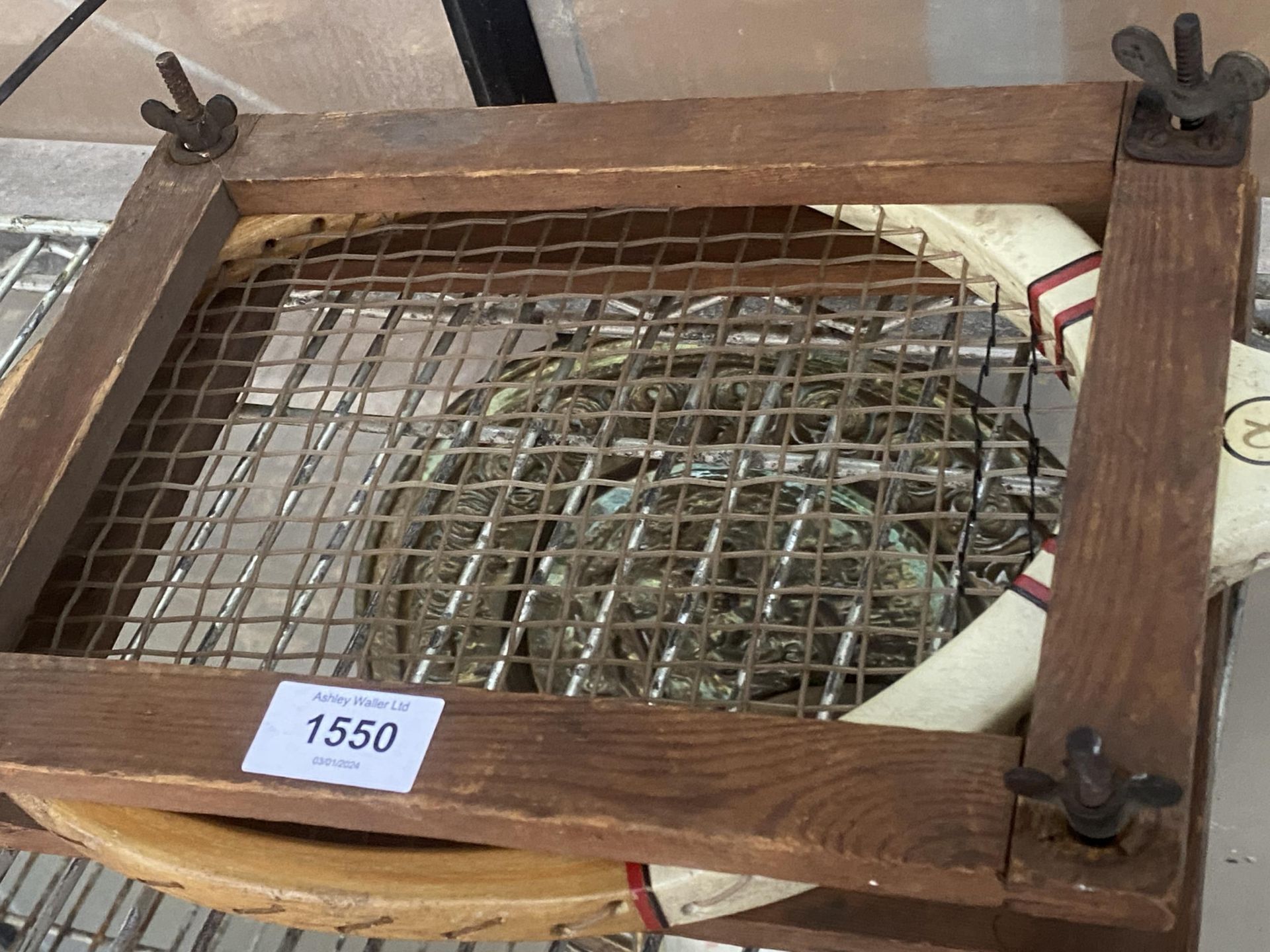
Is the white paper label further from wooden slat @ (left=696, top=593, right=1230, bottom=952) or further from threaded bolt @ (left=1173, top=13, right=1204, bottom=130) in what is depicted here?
threaded bolt @ (left=1173, top=13, right=1204, bottom=130)

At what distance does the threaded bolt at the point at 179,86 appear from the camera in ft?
2.77

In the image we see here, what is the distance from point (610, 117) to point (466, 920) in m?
0.48

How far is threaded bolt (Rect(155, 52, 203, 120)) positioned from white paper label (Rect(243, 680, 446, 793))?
416mm

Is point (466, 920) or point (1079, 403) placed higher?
point (1079, 403)

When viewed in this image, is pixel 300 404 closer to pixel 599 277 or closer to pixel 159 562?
pixel 159 562

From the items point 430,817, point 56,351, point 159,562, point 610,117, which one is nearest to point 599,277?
point 610,117

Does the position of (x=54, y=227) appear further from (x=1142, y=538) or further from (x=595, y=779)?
(x=1142, y=538)

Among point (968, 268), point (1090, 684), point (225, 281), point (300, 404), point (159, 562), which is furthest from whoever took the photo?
point (300, 404)

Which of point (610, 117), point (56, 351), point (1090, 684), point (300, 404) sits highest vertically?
point (300, 404)

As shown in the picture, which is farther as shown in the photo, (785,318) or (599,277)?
(599,277)

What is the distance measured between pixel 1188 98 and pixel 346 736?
53cm

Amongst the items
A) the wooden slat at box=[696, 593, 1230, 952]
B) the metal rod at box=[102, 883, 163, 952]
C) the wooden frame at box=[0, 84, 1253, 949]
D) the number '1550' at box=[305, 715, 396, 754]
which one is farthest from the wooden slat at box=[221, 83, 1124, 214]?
the metal rod at box=[102, 883, 163, 952]

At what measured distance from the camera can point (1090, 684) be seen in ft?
1.85

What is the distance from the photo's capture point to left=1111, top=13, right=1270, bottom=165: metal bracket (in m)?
0.69
